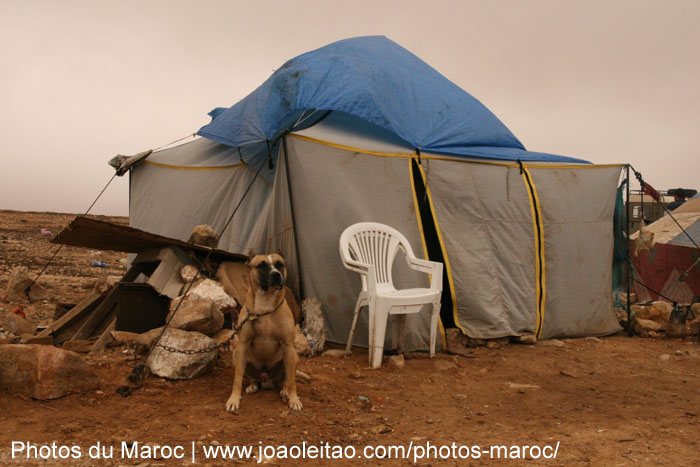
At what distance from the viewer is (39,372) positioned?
11.4ft

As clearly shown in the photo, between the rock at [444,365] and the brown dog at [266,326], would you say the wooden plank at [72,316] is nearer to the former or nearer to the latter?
the brown dog at [266,326]

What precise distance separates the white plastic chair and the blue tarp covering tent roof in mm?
1095

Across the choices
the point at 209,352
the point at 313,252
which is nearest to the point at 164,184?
the point at 313,252

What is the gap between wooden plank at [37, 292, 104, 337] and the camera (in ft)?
17.7

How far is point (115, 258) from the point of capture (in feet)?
51.1

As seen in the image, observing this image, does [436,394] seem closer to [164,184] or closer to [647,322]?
[647,322]

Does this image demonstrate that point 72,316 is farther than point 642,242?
No

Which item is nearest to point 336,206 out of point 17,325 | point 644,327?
point 17,325

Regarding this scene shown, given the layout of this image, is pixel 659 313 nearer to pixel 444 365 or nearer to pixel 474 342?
pixel 474 342

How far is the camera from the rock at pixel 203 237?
5.88 metres

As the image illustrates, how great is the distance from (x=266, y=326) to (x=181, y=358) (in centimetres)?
89

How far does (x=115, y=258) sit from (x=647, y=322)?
44.4ft

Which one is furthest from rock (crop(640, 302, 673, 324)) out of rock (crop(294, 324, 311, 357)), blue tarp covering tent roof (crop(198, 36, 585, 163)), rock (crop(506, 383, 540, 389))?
rock (crop(294, 324, 311, 357))

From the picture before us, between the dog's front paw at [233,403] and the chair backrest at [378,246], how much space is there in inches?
85.5
